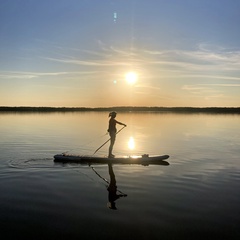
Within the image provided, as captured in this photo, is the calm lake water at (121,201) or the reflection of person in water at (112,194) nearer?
the calm lake water at (121,201)

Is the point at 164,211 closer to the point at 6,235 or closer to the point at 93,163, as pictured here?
the point at 6,235

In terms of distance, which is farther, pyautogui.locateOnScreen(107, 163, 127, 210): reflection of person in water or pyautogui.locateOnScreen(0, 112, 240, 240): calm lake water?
pyautogui.locateOnScreen(107, 163, 127, 210): reflection of person in water

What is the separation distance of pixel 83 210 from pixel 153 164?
452 inches

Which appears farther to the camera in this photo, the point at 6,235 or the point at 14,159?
the point at 14,159

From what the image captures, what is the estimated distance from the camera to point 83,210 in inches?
469

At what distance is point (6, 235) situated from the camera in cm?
954

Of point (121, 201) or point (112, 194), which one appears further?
point (112, 194)

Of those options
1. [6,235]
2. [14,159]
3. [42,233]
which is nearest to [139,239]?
[42,233]

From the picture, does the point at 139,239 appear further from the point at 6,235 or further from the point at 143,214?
the point at 6,235

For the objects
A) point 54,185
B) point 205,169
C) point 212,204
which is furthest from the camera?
point 205,169

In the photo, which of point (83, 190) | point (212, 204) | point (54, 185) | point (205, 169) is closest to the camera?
point (212, 204)

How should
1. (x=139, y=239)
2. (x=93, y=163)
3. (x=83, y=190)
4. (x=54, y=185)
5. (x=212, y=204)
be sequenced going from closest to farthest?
(x=139, y=239) → (x=212, y=204) → (x=83, y=190) → (x=54, y=185) → (x=93, y=163)

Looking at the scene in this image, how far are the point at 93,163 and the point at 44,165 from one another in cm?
344

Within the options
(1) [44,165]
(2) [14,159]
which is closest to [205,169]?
(1) [44,165]
